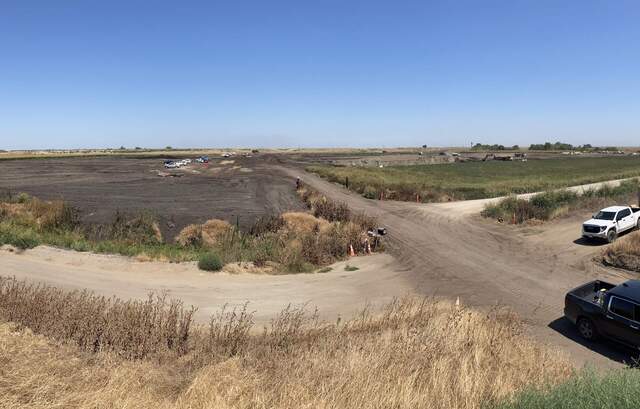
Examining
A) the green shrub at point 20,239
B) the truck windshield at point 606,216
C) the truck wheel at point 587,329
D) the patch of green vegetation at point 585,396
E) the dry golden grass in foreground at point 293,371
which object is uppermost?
the patch of green vegetation at point 585,396

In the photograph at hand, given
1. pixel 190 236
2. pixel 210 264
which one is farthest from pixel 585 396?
pixel 190 236

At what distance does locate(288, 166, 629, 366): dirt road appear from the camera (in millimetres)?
15873

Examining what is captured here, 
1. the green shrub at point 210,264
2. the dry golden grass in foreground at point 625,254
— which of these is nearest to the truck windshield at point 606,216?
the dry golden grass in foreground at point 625,254

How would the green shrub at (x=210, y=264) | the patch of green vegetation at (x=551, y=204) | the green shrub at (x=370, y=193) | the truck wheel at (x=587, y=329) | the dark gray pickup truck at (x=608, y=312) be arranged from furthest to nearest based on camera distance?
the green shrub at (x=370, y=193)
the patch of green vegetation at (x=551, y=204)
the green shrub at (x=210, y=264)
the truck wheel at (x=587, y=329)
the dark gray pickup truck at (x=608, y=312)

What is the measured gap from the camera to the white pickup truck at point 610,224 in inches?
1033

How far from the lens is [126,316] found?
9.91 metres

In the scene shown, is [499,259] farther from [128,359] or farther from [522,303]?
[128,359]

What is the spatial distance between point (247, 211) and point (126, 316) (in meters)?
28.3

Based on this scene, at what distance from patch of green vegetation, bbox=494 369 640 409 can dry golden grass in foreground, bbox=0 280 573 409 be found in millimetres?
703

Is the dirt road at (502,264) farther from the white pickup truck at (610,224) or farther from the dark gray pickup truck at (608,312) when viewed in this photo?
the white pickup truck at (610,224)

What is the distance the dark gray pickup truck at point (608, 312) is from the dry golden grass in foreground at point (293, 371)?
452cm

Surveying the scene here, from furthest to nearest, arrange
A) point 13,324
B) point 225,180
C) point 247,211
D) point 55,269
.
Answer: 1. point 225,180
2. point 247,211
3. point 55,269
4. point 13,324

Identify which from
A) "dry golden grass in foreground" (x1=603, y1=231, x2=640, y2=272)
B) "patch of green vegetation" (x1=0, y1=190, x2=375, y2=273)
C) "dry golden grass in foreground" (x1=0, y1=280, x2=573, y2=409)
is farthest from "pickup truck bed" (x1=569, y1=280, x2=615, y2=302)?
"patch of green vegetation" (x1=0, y1=190, x2=375, y2=273)

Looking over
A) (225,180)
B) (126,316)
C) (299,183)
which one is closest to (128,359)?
(126,316)
